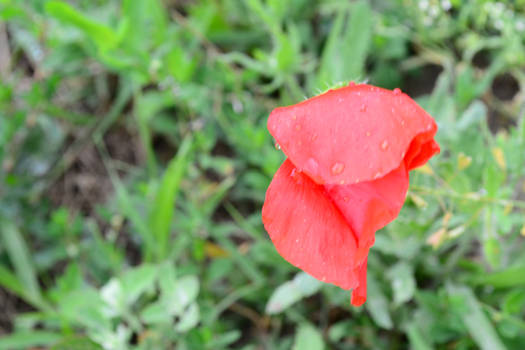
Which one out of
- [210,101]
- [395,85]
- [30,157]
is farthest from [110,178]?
[395,85]

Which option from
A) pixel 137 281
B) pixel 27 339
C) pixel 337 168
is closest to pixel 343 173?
pixel 337 168

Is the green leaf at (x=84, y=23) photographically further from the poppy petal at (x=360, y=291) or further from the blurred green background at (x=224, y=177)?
the poppy petal at (x=360, y=291)

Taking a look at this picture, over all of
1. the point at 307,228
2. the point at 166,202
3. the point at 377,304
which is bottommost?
the point at 377,304

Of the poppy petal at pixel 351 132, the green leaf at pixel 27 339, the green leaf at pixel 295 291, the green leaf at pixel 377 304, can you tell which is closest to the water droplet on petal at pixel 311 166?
the poppy petal at pixel 351 132

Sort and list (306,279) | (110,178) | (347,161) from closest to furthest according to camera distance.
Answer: (347,161) → (306,279) → (110,178)

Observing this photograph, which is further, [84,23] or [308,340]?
[84,23]

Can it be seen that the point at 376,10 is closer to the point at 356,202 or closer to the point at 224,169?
the point at 224,169

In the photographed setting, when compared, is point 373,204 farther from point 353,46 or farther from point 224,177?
point 224,177
